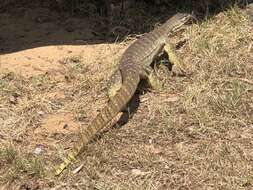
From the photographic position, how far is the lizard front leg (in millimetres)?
6406

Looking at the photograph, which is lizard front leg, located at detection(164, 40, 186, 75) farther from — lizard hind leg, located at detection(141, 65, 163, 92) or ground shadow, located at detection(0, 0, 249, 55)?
ground shadow, located at detection(0, 0, 249, 55)

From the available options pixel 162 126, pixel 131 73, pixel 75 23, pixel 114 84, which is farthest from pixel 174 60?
pixel 75 23

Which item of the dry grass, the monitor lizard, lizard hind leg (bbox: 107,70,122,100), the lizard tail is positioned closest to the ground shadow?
the monitor lizard

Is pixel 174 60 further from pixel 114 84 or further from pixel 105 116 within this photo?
pixel 105 116

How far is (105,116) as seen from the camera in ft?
17.2

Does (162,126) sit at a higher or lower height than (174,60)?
lower

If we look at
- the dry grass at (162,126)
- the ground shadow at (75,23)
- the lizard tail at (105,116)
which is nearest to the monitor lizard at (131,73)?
the lizard tail at (105,116)

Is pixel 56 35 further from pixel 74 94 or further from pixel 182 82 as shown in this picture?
pixel 182 82

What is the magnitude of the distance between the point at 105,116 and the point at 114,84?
0.83m

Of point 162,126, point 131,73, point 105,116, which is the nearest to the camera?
point 105,116

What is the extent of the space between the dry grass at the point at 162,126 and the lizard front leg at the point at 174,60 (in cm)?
10

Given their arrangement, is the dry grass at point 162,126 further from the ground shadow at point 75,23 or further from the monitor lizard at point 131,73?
the ground shadow at point 75,23

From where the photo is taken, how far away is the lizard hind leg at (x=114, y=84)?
19.4 feet

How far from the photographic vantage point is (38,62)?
6949 mm
